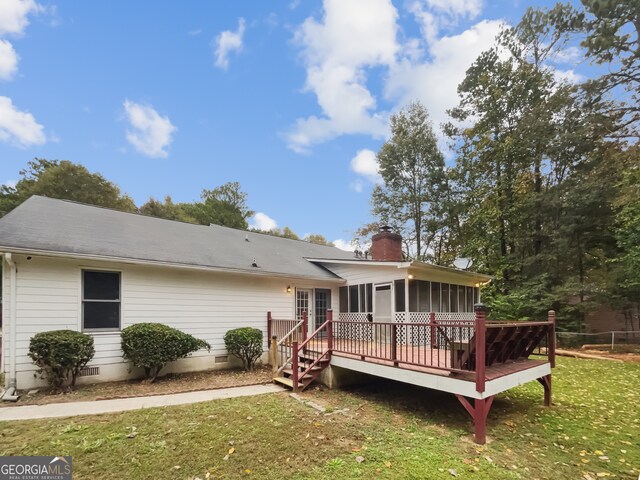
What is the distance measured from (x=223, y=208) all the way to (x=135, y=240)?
2921 cm

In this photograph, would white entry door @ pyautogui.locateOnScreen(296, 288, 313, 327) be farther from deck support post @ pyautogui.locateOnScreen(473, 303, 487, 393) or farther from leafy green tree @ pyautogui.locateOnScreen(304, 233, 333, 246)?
leafy green tree @ pyautogui.locateOnScreen(304, 233, 333, 246)

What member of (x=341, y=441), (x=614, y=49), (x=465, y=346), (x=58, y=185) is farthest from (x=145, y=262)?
(x=58, y=185)

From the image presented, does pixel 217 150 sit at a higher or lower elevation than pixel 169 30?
lower

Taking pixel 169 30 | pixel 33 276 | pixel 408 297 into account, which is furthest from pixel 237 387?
pixel 169 30

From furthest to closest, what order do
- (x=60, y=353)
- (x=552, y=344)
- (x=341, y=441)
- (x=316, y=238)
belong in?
1. (x=316, y=238)
2. (x=552, y=344)
3. (x=60, y=353)
4. (x=341, y=441)

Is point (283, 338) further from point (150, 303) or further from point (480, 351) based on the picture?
point (480, 351)

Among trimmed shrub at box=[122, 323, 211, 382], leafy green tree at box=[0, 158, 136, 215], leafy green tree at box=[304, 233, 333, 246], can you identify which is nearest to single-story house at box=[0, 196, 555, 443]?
trimmed shrub at box=[122, 323, 211, 382]

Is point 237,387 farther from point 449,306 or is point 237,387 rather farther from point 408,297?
point 449,306

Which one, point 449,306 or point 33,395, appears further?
point 449,306

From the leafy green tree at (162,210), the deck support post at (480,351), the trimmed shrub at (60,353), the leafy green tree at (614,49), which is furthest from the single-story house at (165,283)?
the leafy green tree at (162,210)

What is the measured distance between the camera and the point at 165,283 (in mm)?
8656

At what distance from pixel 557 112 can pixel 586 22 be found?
3.91 m

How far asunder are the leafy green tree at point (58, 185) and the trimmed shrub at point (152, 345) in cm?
2026

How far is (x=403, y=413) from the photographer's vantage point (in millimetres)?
6004
